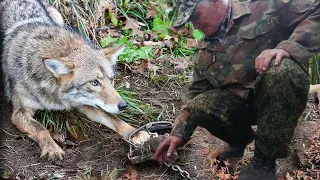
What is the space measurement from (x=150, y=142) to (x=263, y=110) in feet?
2.81

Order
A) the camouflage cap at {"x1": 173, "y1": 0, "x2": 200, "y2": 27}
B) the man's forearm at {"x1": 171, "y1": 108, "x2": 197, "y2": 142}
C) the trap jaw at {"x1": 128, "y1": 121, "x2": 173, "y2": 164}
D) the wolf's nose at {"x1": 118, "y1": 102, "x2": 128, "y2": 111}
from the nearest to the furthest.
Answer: the camouflage cap at {"x1": 173, "y1": 0, "x2": 200, "y2": 27} → the man's forearm at {"x1": 171, "y1": 108, "x2": 197, "y2": 142} → the trap jaw at {"x1": 128, "y1": 121, "x2": 173, "y2": 164} → the wolf's nose at {"x1": 118, "y1": 102, "x2": 128, "y2": 111}

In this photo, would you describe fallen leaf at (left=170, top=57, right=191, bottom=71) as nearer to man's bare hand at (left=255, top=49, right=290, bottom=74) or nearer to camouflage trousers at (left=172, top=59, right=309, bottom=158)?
camouflage trousers at (left=172, top=59, right=309, bottom=158)

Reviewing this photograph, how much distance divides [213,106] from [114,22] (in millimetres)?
1290

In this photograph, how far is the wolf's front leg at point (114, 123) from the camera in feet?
12.2

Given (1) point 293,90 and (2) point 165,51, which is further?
(2) point 165,51

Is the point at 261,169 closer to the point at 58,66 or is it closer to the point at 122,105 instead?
the point at 122,105

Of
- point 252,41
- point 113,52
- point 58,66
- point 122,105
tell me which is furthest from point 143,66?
point 252,41

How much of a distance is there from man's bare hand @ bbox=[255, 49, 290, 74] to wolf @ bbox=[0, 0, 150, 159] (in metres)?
0.99

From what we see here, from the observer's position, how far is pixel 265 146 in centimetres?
317

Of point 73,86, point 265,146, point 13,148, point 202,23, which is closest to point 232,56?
point 202,23

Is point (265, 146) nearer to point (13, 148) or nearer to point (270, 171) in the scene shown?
point (270, 171)

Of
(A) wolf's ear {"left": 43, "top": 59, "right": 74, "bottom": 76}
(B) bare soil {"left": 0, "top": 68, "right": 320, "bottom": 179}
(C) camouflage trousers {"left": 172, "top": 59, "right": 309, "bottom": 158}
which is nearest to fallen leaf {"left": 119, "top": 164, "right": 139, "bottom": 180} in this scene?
(B) bare soil {"left": 0, "top": 68, "right": 320, "bottom": 179}

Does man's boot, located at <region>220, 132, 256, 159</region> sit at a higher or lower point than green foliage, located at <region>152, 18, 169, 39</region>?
lower

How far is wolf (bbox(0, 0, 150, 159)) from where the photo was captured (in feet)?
14.0
